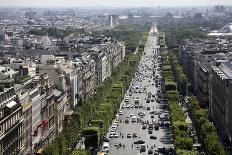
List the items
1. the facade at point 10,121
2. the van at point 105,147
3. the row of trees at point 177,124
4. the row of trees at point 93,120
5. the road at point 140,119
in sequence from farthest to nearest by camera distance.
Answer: the road at point 140,119, the van at point 105,147, the row of trees at point 93,120, the row of trees at point 177,124, the facade at point 10,121

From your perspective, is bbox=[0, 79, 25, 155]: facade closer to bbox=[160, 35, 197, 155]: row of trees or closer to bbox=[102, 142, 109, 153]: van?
bbox=[102, 142, 109, 153]: van

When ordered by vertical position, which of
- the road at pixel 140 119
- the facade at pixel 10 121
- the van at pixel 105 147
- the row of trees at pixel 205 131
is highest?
the facade at pixel 10 121

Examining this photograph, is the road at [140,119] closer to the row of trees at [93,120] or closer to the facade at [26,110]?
the row of trees at [93,120]

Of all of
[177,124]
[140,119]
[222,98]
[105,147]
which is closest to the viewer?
[105,147]

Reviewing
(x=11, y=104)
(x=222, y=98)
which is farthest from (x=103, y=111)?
(x=11, y=104)

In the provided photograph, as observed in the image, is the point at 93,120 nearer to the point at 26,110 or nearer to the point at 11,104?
the point at 26,110

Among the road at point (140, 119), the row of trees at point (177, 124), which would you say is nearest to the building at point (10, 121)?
the road at point (140, 119)

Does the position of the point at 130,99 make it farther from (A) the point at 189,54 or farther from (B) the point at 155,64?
(B) the point at 155,64
